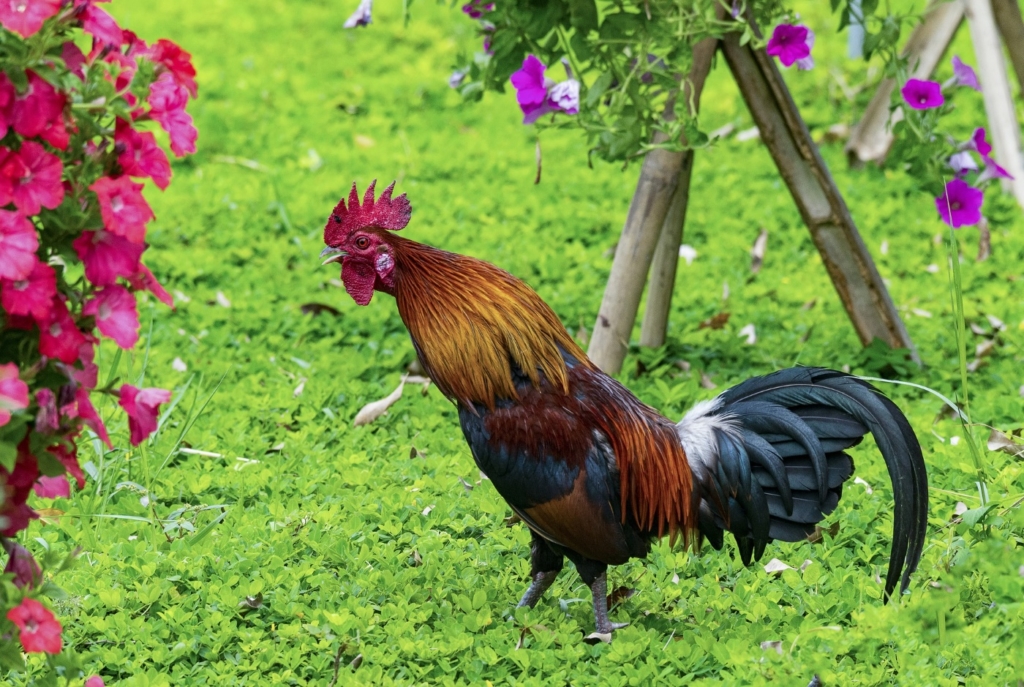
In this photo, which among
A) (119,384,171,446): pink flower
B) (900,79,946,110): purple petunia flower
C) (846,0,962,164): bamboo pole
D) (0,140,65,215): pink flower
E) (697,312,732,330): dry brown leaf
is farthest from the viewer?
(846,0,962,164): bamboo pole

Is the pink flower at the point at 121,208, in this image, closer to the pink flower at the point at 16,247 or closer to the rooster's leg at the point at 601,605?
the pink flower at the point at 16,247

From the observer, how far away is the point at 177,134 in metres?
2.17

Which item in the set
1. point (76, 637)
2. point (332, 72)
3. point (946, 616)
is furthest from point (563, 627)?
point (332, 72)

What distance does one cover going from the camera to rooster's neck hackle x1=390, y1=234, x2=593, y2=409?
312 centimetres

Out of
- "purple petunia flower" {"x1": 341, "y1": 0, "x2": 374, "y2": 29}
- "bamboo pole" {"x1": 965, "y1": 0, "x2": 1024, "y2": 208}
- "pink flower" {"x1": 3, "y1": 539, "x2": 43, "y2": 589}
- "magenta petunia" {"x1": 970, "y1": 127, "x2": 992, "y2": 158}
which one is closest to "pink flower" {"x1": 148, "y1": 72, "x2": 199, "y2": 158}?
"pink flower" {"x1": 3, "y1": 539, "x2": 43, "y2": 589}

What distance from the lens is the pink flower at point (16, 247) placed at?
75.6 inches

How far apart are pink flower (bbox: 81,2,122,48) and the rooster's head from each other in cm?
112

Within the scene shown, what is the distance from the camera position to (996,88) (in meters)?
4.75

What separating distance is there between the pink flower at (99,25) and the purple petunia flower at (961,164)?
3.37 m

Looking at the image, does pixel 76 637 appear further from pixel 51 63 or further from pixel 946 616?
pixel 946 616

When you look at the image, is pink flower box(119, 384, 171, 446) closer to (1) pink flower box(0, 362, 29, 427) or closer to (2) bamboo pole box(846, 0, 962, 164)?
(1) pink flower box(0, 362, 29, 427)

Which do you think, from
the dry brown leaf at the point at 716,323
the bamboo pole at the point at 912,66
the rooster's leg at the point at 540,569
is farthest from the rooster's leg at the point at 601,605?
the bamboo pole at the point at 912,66

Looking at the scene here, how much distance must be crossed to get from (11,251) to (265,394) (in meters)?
2.86

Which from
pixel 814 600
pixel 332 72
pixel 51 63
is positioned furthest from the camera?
pixel 332 72
